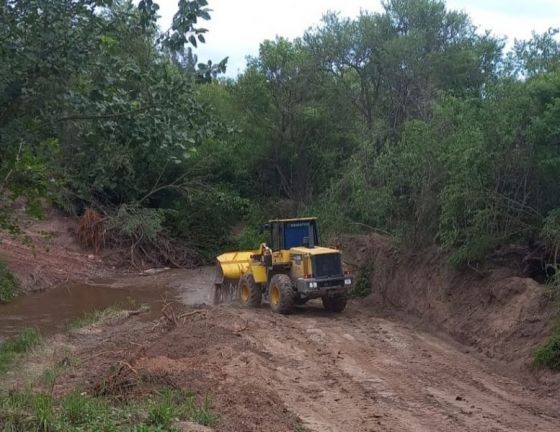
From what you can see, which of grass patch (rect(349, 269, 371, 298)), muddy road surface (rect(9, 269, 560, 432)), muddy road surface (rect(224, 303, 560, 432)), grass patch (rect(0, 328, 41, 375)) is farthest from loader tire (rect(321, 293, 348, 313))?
grass patch (rect(0, 328, 41, 375))

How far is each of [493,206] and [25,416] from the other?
10967mm

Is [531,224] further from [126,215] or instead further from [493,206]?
[126,215]

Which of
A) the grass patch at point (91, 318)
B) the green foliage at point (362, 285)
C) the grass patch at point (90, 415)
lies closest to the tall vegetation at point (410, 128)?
the green foliage at point (362, 285)

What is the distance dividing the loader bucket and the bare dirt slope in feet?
11.9

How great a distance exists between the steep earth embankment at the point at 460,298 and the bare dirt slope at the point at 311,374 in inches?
23.2

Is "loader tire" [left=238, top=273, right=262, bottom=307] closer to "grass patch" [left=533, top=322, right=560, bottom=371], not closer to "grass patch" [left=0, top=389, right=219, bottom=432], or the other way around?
"grass patch" [left=533, top=322, right=560, bottom=371]

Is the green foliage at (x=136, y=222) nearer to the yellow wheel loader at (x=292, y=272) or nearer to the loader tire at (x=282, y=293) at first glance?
the yellow wheel loader at (x=292, y=272)

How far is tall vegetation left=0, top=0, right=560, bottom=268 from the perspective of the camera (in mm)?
6988

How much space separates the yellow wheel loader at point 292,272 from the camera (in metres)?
16.9

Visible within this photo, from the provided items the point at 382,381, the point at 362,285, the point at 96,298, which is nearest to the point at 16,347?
the point at 382,381

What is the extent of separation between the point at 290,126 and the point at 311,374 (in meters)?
24.7

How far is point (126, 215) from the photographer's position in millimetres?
32375

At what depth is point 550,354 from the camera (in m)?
11.8

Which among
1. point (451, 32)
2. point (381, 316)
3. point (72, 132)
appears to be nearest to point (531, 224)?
point (381, 316)
